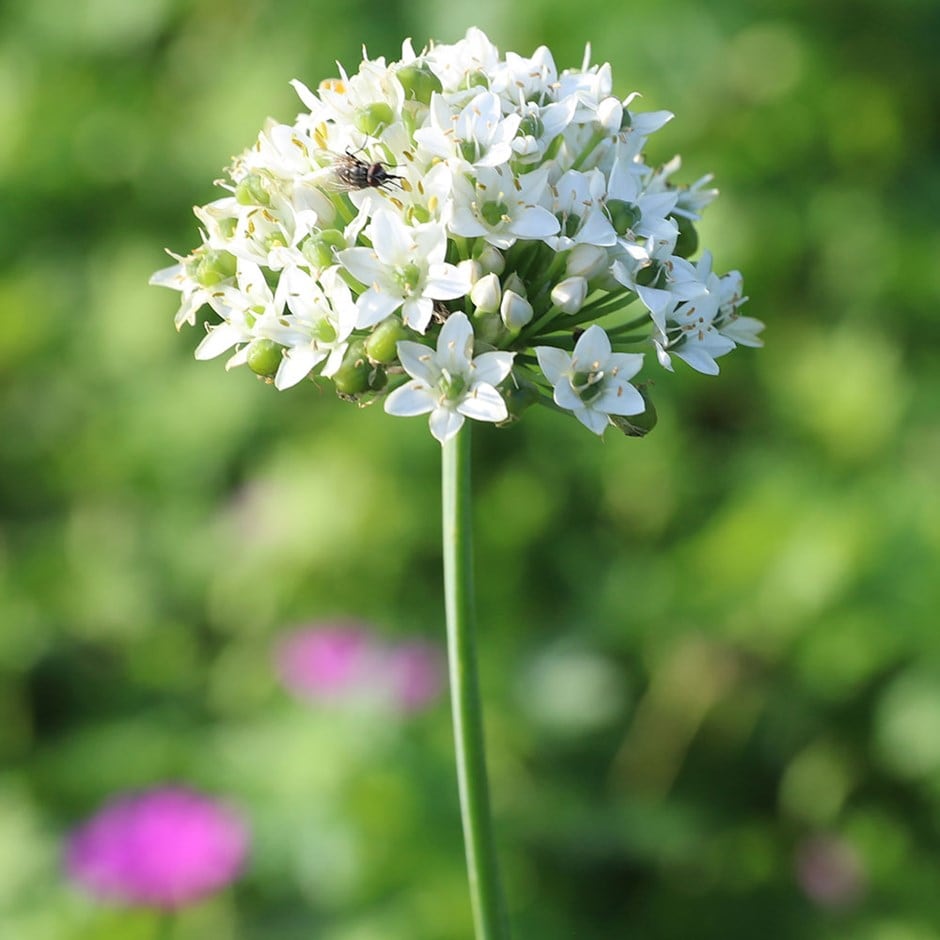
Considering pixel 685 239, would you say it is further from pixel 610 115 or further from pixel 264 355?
pixel 264 355

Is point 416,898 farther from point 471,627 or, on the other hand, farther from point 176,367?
point 176,367

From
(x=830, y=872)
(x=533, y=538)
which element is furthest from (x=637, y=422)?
(x=533, y=538)

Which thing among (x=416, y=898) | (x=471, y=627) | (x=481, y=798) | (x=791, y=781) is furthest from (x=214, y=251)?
(x=791, y=781)

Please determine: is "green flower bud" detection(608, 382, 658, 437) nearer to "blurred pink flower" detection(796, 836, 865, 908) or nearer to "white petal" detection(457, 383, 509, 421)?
"white petal" detection(457, 383, 509, 421)

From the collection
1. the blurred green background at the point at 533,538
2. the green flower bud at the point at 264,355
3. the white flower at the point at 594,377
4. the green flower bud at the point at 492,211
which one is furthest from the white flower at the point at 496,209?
the blurred green background at the point at 533,538

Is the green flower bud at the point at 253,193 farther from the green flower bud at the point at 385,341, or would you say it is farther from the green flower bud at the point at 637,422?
the green flower bud at the point at 637,422
